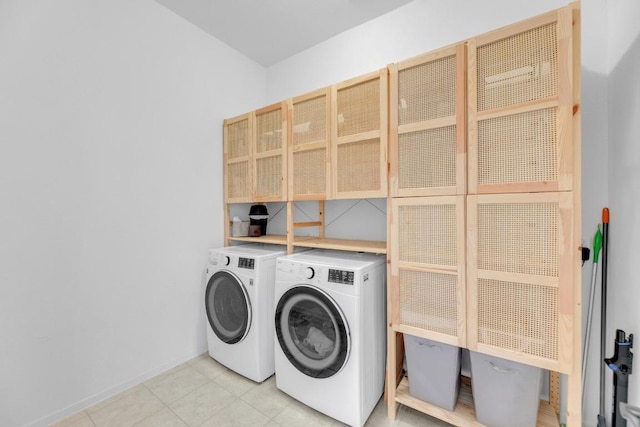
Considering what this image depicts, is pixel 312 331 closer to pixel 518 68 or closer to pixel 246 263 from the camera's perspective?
pixel 246 263

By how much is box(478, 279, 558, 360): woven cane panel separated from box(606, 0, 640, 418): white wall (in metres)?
0.35

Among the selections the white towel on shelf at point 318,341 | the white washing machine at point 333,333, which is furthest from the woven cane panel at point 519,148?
the white towel on shelf at point 318,341

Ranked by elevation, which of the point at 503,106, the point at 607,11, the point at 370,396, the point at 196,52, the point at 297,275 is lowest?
the point at 370,396

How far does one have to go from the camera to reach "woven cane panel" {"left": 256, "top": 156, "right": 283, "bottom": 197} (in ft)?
7.22

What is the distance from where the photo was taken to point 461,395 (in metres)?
1.64

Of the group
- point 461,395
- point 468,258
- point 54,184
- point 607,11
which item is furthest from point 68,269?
point 607,11

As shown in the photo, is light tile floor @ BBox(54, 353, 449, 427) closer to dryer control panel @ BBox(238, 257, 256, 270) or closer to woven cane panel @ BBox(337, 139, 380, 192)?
dryer control panel @ BBox(238, 257, 256, 270)

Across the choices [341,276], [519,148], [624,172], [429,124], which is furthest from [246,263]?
[624,172]

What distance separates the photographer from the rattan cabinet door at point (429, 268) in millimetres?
1392

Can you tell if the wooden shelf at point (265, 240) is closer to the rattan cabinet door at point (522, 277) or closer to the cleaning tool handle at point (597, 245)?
the rattan cabinet door at point (522, 277)

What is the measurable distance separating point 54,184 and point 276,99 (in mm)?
2108

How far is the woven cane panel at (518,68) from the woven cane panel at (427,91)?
5.4 inches

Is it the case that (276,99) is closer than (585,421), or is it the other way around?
(585,421)

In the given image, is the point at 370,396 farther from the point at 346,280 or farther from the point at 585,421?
the point at 585,421
